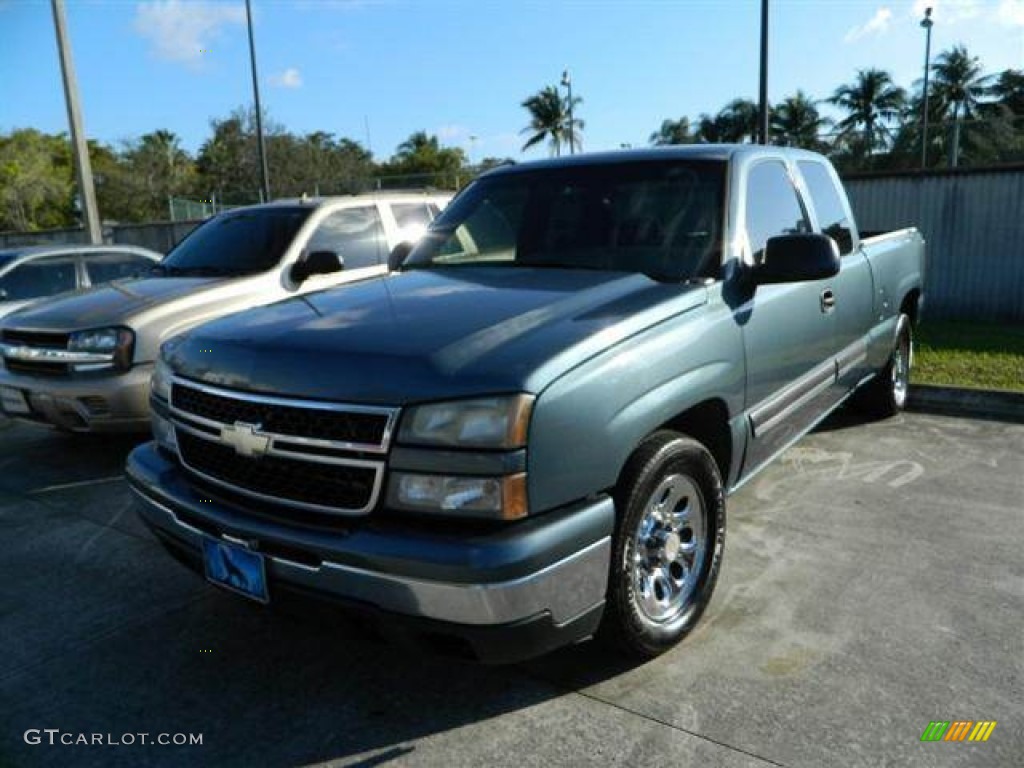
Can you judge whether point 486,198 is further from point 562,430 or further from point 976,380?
point 976,380

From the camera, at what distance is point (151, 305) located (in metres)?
5.39

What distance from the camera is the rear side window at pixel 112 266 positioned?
8.18m

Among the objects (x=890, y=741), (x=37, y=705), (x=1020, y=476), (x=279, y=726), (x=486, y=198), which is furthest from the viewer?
(x=1020, y=476)

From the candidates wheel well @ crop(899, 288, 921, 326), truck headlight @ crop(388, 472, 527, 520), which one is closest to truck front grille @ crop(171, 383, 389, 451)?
truck headlight @ crop(388, 472, 527, 520)

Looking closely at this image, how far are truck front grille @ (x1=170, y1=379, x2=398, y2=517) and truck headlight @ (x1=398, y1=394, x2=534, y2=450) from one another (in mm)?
68

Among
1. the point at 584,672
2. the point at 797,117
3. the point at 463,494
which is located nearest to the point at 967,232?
the point at 584,672

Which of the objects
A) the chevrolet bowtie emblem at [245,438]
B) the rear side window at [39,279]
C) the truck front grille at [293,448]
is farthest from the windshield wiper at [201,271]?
the chevrolet bowtie emblem at [245,438]

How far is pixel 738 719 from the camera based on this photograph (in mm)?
2568

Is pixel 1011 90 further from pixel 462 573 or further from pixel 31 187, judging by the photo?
pixel 31 187

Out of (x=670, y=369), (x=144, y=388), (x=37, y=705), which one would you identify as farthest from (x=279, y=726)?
(x=144, y=388)

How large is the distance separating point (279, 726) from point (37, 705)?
A: 0.90 m

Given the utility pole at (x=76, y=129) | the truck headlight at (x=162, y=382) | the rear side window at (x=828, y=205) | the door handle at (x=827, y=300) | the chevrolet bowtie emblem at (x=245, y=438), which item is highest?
the utility pole at (x=76, y=129)

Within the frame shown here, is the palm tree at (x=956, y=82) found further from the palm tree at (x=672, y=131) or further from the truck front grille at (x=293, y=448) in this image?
the truck front grille at (x=293, y=448)

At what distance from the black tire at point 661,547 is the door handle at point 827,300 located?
1447 mm
